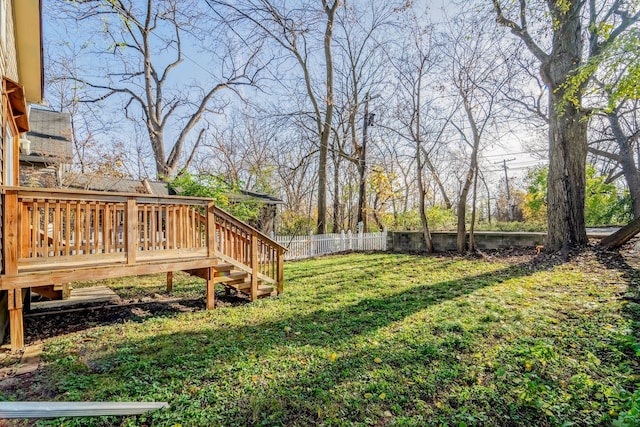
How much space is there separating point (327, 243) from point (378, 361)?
994 centimetres

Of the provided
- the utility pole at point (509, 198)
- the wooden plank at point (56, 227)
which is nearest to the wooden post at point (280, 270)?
the wooden plank at point (56, 227)

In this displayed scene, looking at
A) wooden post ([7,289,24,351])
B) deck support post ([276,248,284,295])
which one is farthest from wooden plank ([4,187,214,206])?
deck support post ([276,248,284,295])

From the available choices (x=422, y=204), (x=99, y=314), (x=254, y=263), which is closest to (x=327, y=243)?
(x=422, y=204)

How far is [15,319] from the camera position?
3500 mm

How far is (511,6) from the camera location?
6930 mm

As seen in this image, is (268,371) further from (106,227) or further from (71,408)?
(106,227)

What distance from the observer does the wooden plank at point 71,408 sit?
2.12 m

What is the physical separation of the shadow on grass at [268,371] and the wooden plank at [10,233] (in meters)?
1.46

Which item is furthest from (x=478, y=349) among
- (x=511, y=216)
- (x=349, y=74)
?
(x=511, y=216)

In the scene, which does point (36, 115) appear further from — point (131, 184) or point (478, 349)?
point (478, 349)

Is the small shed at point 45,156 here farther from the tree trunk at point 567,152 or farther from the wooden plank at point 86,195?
the tree trunk at point 567,152

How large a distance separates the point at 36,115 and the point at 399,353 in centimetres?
1818

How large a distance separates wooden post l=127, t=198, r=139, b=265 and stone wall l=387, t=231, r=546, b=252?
1023 centimetres

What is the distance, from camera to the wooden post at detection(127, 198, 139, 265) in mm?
4273
